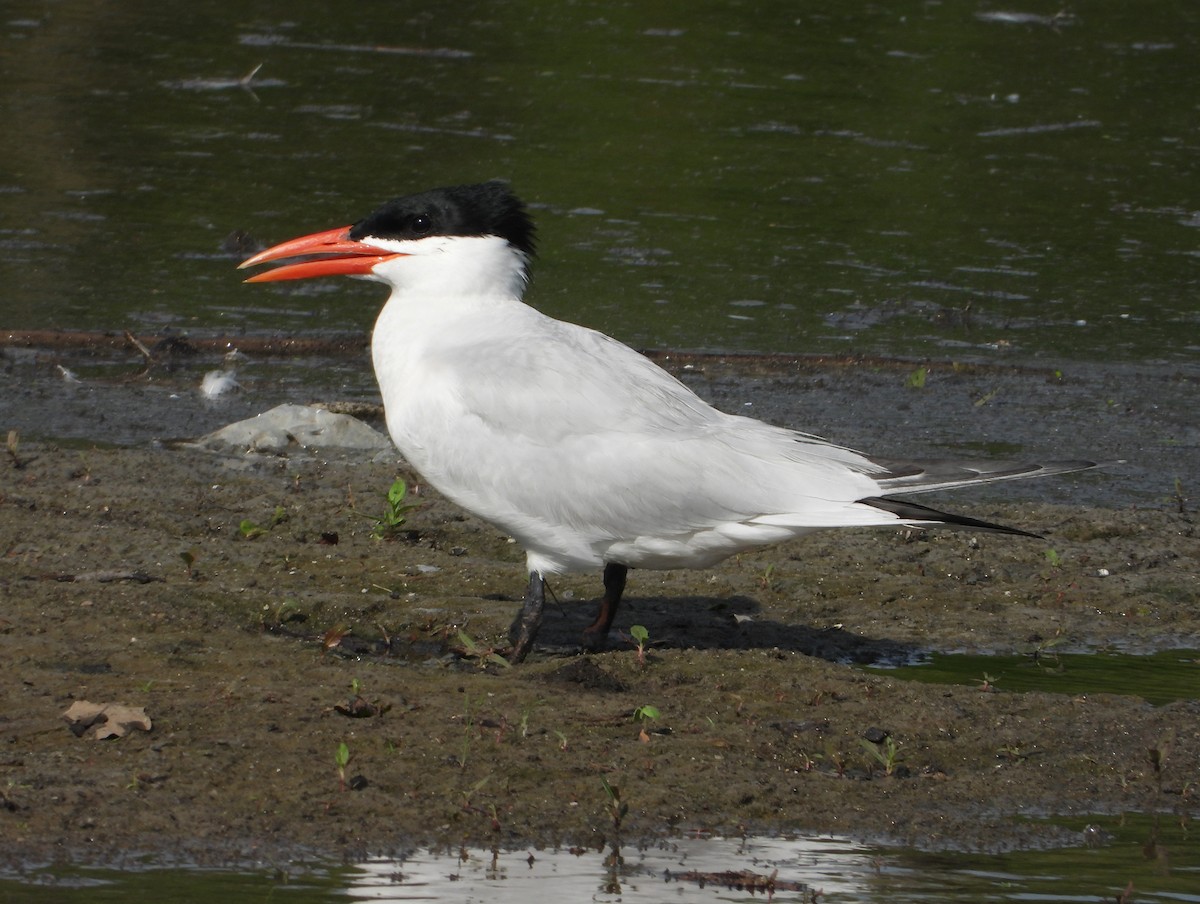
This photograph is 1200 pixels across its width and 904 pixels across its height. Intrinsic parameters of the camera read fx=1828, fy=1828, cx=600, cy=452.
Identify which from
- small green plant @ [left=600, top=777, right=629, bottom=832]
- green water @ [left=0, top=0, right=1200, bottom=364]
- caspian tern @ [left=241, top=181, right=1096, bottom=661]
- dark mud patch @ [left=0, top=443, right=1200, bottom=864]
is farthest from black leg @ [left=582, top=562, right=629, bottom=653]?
green water @ [left=0, top=0, right=1200, bottom=364]

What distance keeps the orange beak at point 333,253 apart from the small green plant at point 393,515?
0.78m

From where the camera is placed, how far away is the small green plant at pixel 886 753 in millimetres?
4770

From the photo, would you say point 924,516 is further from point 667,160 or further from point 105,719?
point 667,160

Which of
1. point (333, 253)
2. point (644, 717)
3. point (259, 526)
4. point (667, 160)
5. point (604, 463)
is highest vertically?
point (333, 253)

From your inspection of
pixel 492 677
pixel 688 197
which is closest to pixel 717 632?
pixel 492 677

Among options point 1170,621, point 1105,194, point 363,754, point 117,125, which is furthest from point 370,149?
point 363,754

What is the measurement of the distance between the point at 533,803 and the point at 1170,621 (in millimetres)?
2764

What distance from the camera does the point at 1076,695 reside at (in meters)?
5.38

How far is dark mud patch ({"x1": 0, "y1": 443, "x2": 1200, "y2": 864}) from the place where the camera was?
14.3 feet

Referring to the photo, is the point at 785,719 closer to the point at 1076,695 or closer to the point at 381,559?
the point at 1076,695

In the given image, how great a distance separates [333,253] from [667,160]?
6.69 meters

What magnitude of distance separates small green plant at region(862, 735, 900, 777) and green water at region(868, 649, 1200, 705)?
2.09ft

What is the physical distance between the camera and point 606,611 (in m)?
5.91

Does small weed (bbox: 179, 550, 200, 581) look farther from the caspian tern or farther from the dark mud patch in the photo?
the caspian tern
